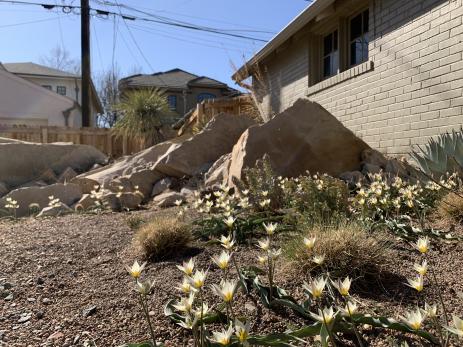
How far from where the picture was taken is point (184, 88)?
31.9 meters

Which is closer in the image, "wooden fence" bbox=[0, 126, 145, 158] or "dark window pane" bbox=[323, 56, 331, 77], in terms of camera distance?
"dark window pane" bbox=[323, 56, 331, 77]

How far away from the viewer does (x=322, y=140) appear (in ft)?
20.6

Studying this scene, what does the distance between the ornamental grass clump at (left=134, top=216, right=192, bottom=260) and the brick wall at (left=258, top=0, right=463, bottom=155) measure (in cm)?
441

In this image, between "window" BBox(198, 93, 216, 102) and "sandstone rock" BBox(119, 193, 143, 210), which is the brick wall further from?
"window" BBox(198, 93, 216, 102)

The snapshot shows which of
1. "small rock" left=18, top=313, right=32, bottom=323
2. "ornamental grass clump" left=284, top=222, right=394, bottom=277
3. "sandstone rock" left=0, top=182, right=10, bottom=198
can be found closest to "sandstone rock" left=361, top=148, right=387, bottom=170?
"ornamental grass clump" left=284, top=222, right=394, bottom=277

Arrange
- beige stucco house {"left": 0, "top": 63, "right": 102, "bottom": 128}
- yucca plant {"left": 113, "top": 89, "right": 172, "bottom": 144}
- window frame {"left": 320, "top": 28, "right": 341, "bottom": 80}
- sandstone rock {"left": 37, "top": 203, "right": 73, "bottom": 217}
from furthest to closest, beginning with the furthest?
beige stucco house {"left": 0, "top": 63, "right": 102, "bottom": 128} → yucca plant {"left": 113, "top": 89, "right": 172, "bottom": 144} → window frame {"left": 320, "top": 28, "right": 341, "bottom": 80} → sandstone rock {"left": 37, "top": 203, "right": 73, "bottom": 217}

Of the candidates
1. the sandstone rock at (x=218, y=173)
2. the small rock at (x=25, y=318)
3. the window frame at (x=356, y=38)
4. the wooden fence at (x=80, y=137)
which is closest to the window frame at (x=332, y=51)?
the window frame at (x=356, y=38)

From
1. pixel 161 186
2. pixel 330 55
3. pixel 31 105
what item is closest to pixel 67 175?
pixel 161 186

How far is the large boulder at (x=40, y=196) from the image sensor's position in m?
6.98

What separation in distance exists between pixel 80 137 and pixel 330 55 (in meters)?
9.23

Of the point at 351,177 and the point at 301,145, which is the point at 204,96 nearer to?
the point at 301,145

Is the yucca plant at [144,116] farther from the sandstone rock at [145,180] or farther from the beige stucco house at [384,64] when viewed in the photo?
the sandstone rock at [145,180]

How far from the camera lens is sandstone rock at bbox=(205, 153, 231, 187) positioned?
655cm

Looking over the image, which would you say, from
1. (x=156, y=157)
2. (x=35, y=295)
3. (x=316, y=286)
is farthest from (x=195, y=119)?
(x=316, y=286)
